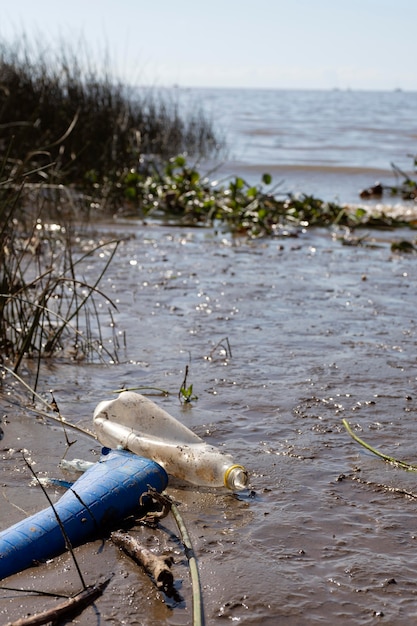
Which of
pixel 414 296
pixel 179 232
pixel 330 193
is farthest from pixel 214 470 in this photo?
pixel 330 193

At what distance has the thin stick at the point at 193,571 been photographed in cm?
188

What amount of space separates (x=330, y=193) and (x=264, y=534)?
952 cm

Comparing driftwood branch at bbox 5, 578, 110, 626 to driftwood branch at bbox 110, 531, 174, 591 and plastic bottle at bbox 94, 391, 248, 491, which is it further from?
plastic bottle at bbox 94, 391, 248, 491

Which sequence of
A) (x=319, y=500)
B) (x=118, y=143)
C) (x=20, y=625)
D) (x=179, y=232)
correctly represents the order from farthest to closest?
(x=118, y=143) < (x=179, y=232) < (x=319, y=500) < (x=20, y=625)

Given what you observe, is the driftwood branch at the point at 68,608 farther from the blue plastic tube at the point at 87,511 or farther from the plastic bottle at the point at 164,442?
the plastic bottle at the point at 164,442

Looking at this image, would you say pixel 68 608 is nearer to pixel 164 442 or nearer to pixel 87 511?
pixel 87 511

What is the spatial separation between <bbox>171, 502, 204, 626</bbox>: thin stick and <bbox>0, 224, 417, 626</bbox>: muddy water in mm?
41

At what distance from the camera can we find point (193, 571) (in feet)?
6.73

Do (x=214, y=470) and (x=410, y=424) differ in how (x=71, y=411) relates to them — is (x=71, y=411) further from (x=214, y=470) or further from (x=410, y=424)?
(x=410, y=424)

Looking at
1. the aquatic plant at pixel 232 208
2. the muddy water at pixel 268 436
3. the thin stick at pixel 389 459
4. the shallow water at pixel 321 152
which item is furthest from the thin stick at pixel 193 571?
the shallow water at pixel 321 152

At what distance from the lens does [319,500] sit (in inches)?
102

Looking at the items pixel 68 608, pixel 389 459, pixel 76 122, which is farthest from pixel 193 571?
pixel 76 122

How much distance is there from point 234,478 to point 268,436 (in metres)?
0.58

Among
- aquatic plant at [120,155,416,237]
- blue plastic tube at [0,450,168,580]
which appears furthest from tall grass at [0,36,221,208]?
blue plastic tube at [0,450,168,580]
